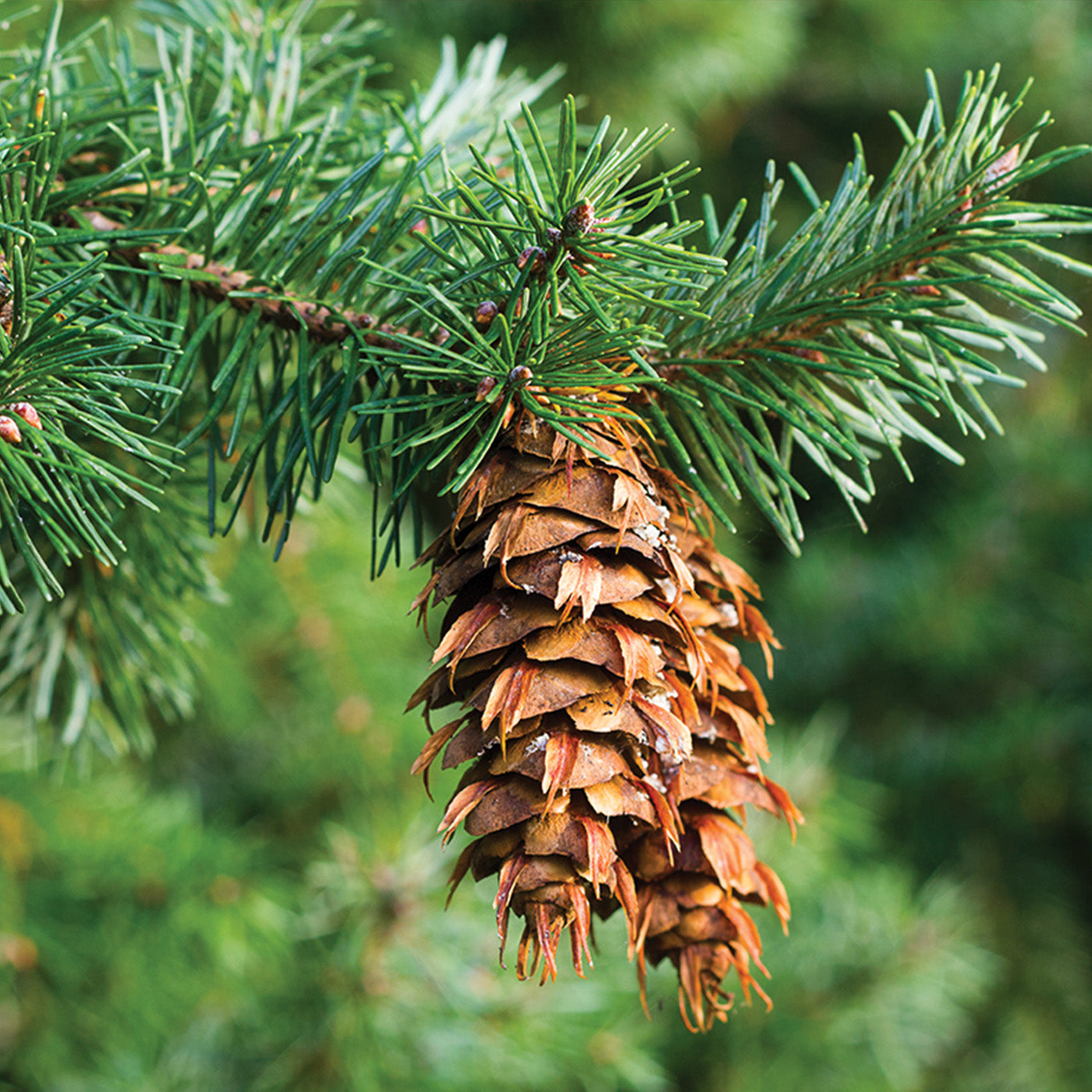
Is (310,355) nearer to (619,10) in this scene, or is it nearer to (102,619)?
(102,619)

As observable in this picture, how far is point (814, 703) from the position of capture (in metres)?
1.40

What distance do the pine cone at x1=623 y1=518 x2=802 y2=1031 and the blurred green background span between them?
0.13ft

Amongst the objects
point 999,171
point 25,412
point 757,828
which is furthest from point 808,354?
point 757,828

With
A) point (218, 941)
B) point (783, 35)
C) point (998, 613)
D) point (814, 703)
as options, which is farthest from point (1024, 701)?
point (218, 941)

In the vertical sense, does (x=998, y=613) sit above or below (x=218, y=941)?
above

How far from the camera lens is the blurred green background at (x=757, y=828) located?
67 centimetres

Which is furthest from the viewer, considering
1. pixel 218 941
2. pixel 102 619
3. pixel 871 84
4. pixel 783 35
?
pixel 871 84

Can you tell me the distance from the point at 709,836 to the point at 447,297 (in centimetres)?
16

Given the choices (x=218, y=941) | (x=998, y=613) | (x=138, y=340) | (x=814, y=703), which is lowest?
(x=218, y=941)

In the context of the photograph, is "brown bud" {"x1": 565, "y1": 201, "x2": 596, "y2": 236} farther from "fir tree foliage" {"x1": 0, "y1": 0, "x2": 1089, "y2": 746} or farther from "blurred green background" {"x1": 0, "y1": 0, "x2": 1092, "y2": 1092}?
"blurred green background" {"x1": 0, "y1": 0, "x2": 1092, "y2": 1092}

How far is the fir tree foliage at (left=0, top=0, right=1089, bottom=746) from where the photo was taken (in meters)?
0.23

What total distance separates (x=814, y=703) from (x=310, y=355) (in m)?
1.23

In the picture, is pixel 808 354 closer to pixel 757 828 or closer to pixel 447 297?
pixel 447 297

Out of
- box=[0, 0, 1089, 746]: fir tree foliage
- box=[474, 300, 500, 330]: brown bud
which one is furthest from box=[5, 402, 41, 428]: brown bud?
box=[474, 300, 500, 330]: brown bud
